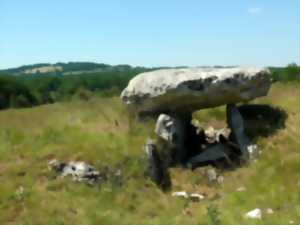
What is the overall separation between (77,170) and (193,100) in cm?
425

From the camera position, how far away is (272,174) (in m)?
13.1

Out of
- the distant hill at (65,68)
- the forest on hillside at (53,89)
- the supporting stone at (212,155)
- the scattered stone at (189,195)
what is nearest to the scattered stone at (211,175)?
the supporting stone at (212,155)

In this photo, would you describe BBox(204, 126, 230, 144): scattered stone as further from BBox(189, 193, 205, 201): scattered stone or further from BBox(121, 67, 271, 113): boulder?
BBox(189, 193, 205, 201): scattered stone

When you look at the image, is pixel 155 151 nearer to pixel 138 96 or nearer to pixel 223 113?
pixel 138 96

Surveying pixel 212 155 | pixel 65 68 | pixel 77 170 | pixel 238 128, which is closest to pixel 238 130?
pixel 238 128

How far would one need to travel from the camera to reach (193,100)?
15625mm

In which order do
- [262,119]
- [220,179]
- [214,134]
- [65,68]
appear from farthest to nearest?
[65,68] → [214,134] → [262,119] → [220,179]

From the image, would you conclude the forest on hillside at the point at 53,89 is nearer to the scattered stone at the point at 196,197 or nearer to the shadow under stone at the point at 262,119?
the shadow under stone at the point at 262,119

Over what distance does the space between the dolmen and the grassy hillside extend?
1.79ft

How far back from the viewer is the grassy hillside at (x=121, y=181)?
35.9 ft

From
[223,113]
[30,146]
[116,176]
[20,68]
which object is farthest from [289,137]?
[20,68]

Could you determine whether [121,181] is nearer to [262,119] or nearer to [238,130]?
[238,130]

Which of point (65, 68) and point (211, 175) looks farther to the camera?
point (65, 68)

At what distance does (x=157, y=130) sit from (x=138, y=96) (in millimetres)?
1348
